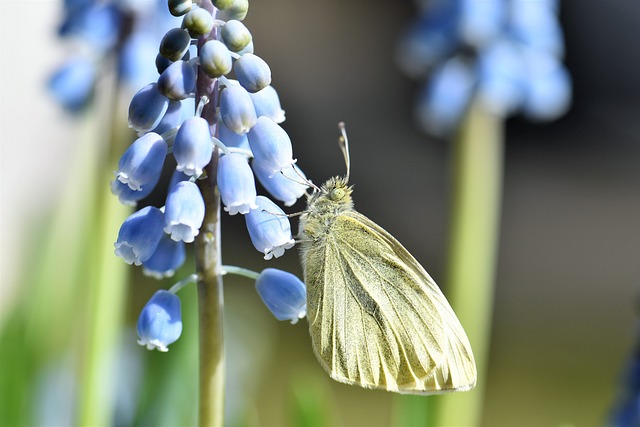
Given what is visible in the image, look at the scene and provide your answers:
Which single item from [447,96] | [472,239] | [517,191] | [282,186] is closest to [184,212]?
[282,186]

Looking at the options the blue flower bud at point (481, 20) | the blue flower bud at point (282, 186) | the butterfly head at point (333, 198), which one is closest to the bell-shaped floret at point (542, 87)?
the blue flower bud at point (481, 20)

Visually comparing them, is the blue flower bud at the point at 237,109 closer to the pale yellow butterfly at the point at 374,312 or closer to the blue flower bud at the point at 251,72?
the blue flower bud at the point at 251,72

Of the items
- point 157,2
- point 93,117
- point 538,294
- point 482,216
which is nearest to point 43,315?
point 93,117

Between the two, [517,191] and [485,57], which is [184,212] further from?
[517,191]

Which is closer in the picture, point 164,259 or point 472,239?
point 164,259

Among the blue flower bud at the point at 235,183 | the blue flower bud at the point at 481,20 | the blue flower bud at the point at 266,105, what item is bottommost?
the blue flower bud at the point at 235,183
